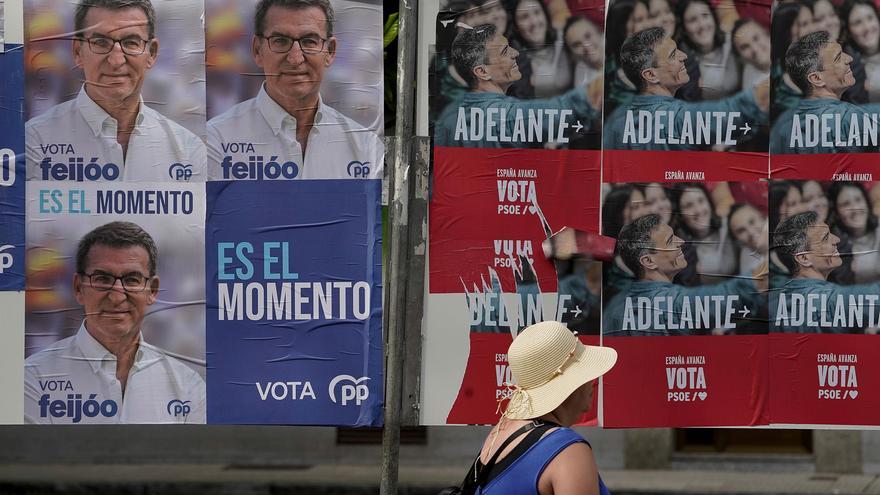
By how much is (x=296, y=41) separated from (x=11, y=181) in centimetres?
122

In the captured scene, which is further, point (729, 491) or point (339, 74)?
point (729, 491)

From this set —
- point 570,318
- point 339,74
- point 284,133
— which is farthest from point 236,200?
point 570,318

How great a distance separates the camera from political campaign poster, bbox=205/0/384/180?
4691 millimetres

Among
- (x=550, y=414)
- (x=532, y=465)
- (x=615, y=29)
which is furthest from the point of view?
(x=615, y=29)

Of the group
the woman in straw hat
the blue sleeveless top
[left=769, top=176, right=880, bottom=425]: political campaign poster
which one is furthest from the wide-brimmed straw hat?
[left=769, top=176, right=880, bottom=425]: political campaign poster

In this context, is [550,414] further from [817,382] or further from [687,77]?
[687,77]

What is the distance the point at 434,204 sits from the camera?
4.70 metres

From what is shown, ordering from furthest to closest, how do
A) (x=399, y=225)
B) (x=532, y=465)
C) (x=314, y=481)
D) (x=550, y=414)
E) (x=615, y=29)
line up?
1. (x=314, y=481)
2. (x=615, y=29)
3. (x=399, y=225)
4. (x=550, y=414)
5. (x=532, y=465)

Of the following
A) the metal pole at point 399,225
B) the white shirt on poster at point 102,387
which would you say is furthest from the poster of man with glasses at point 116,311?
the metal pole at point 399,225

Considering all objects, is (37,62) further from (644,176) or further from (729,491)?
(729,491)

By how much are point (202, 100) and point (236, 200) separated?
41 cm

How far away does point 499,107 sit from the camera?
4.72 metres

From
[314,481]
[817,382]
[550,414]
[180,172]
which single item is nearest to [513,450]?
[550,414]

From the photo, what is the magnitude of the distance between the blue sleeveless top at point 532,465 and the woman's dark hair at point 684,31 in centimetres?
205
